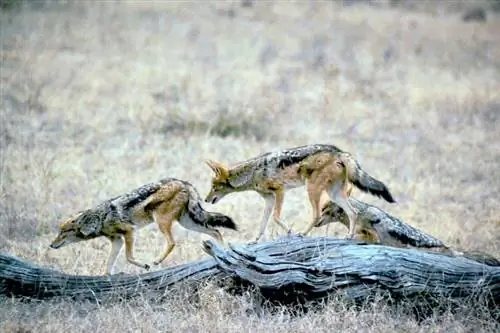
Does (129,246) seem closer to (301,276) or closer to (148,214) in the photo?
(148,214)

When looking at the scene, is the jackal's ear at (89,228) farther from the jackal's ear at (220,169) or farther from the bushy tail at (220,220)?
the jackal's ear at (220,169)

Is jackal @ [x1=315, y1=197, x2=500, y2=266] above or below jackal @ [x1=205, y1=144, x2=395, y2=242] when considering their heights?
below

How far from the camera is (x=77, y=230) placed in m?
9.70

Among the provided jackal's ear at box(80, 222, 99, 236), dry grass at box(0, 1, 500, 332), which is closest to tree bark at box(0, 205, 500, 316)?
dry grass at box(0, 1, 500, 332)

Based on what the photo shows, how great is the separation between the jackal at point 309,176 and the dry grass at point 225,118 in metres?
1.10

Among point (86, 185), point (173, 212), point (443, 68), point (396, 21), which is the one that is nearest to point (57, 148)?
point (86, 185)

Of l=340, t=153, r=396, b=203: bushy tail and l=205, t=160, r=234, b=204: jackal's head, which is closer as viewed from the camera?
l=340, t=153, r=396, b=203: bushy tail

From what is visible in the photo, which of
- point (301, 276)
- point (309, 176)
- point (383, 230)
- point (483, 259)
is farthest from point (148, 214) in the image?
point (483, 259)

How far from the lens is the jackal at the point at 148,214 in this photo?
9.44m

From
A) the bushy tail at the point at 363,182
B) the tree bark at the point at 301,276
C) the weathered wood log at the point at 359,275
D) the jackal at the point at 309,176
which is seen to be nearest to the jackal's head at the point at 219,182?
the jackal at the point at 309,176

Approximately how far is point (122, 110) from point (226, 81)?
9.82 feet

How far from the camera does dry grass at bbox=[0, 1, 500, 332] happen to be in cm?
857

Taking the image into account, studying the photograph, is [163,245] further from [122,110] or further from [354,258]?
[122,110]

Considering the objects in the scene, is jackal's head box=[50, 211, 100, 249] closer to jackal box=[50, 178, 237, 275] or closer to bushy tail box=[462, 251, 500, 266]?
jackal box=[50, 178, 237, 275]
